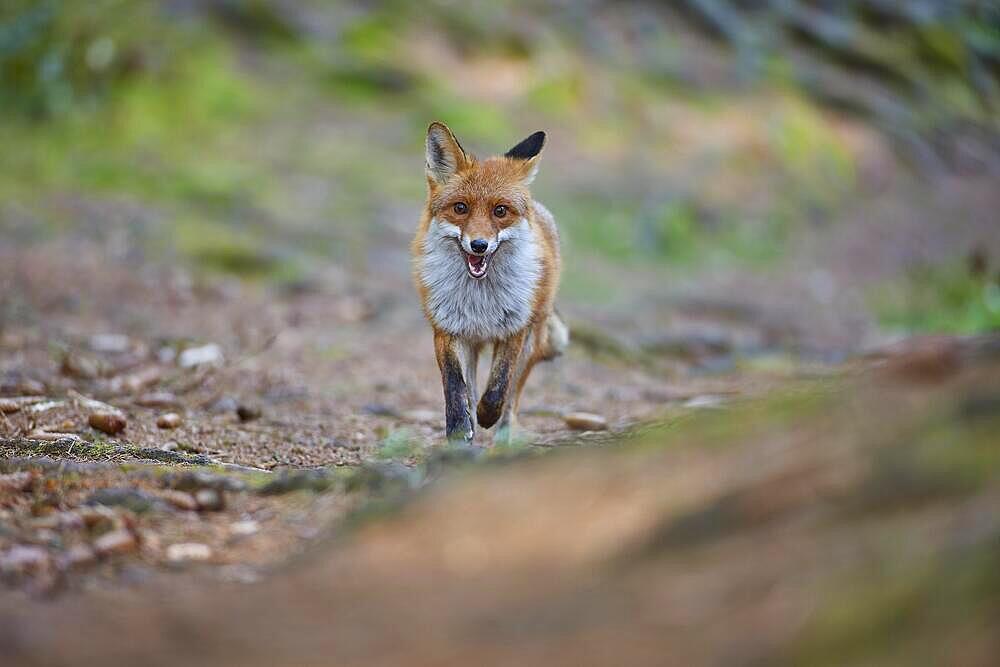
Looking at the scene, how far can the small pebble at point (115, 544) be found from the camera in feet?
12.8

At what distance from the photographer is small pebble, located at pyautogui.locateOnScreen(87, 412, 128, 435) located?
608 centimetres

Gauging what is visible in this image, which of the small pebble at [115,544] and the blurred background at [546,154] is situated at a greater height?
the blurred background at [546,154]

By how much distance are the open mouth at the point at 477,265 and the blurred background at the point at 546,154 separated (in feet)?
16.1

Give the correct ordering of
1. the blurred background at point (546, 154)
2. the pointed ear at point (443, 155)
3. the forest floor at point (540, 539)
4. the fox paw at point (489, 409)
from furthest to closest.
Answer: the blurred background at point (546, 154)
the pointed ear at point (443, 155)
the fox paw at point (489, 409)
the forest floor at point (540, 539)

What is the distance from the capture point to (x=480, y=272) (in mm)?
6422

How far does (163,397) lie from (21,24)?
1025 centimetres

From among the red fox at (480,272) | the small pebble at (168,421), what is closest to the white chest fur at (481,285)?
the red fox at (480,272)

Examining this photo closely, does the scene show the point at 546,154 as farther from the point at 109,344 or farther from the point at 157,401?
the point at 157,401

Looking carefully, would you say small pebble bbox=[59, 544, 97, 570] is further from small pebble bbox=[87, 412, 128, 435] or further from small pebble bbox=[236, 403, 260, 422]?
small pebble bbox=[236, 403, 260, 422]

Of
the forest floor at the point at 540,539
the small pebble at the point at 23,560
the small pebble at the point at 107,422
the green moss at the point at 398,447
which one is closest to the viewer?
the forest floor at the point at 540,539

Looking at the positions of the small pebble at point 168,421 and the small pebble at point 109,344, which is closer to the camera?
the small pebble at point 168,421

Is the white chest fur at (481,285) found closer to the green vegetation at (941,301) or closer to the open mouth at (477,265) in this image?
the open mouth at (477,265)

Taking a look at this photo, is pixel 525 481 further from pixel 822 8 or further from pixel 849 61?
pixel 822 8

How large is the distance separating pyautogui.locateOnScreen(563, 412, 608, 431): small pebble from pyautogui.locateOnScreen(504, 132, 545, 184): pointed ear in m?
1.63
